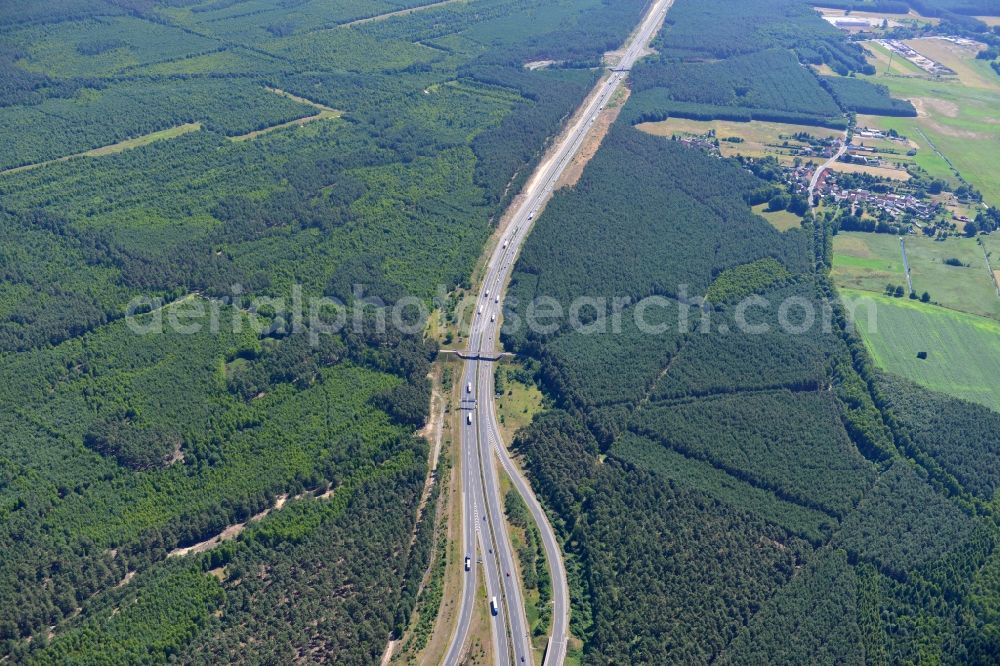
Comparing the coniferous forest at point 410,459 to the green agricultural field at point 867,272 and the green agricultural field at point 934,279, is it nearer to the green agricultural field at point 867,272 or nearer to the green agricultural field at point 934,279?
the green agricultural field at point 867,272

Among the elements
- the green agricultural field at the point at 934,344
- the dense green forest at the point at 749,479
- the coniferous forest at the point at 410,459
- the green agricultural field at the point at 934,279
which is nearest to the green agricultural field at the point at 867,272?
A: the green agricultural field at the point at 934,279

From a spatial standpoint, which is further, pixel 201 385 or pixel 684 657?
pixel 201 385

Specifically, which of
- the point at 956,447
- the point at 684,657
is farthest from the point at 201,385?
the point at 956,447

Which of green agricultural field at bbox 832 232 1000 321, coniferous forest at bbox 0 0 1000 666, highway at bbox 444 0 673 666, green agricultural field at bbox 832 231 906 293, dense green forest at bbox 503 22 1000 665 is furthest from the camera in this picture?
green agricultural field at bbox 832 231 906 293

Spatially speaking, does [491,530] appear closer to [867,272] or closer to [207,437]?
[207,437]

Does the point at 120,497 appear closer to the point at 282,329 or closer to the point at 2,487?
the point at 2,487

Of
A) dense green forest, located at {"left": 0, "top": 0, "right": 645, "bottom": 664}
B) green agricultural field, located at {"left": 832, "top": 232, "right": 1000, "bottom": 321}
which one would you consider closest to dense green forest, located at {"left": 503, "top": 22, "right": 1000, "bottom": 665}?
green agricultural field, located at {"left": 832, "top": 232, "right": 1000, "bottom": 321}

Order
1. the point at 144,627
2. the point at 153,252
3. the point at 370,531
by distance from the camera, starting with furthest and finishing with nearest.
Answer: the point at 153,252, the point at 370,531, the point at 144,627

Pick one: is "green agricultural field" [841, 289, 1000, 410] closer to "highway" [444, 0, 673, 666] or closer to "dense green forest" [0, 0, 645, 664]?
"highway" [444, 0, 673, 666]
